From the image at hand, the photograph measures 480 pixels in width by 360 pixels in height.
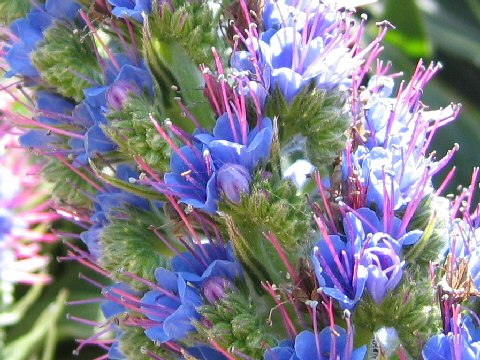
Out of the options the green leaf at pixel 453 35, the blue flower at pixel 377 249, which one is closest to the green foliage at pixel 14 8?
the blue flower at pixel 377 249

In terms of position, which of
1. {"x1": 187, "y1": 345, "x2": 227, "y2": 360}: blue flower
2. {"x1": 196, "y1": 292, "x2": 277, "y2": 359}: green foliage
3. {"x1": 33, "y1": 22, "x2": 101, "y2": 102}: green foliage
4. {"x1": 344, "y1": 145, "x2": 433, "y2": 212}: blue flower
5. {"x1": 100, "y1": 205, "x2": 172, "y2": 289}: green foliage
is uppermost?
{"x1": 344, "y1": 145, "x2": 433, "y2": 212}: blue flower

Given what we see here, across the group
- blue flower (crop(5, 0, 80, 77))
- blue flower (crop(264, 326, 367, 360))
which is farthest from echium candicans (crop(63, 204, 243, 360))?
blue flower (crop(5, 0, 80, 77))

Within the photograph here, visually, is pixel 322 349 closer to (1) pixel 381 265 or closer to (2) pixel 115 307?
(1) pixel 381 265

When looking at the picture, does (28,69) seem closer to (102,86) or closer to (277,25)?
(102,86)

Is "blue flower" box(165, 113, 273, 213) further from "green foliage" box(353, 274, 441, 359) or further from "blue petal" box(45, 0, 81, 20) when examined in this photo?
"blue petal" box(45, 0, 81, 20)

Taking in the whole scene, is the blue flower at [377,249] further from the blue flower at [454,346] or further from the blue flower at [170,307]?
the blue flower at [170,307]

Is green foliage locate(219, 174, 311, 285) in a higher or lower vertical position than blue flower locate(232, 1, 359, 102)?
lower

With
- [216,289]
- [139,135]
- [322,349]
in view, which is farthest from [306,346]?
[139,135]
